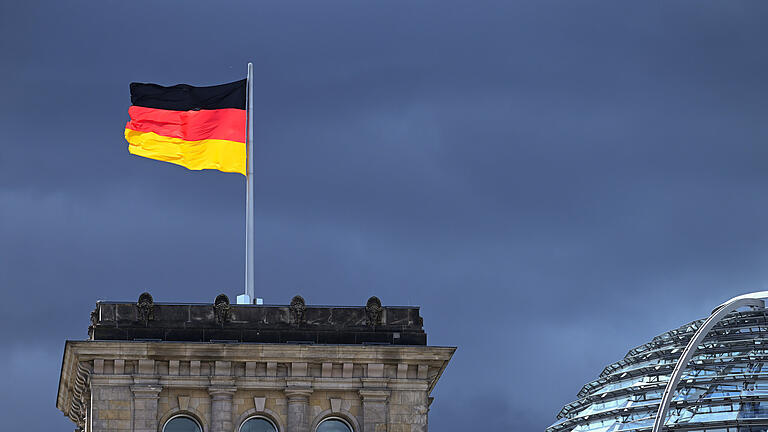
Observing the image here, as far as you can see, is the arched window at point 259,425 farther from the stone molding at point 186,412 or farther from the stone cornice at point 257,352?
the stone cornice at point 257,352

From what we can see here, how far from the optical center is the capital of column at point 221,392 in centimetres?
6162

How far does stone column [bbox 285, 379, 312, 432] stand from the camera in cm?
6203

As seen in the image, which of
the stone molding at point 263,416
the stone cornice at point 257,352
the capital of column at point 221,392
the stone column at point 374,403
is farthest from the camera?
the stone column at point 374,403

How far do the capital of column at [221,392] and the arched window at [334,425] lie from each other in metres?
3.33

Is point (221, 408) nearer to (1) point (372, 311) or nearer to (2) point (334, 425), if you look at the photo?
(2) point (334, 425)

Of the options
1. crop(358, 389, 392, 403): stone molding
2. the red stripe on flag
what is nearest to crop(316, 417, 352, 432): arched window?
crop(358, 389, 392, 403): stone molding

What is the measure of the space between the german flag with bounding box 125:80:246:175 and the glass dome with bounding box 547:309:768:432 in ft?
217

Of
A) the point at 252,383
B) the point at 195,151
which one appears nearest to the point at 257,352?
the point at 252,383

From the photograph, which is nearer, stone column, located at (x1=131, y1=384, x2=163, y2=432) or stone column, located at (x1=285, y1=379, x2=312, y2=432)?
stone column, located at (x1=131, y1=384, x2=163, y2=432)

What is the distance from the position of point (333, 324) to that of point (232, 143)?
372 inches

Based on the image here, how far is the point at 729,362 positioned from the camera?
131000 millimetres

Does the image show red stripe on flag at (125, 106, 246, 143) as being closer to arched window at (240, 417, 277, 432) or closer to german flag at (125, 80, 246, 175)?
german flag at (125, 80, 246, 175)

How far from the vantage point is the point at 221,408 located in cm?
6162

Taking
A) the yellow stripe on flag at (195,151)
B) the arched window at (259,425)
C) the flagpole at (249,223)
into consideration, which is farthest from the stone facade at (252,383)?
the yellow stripe on flag at (195,151)
